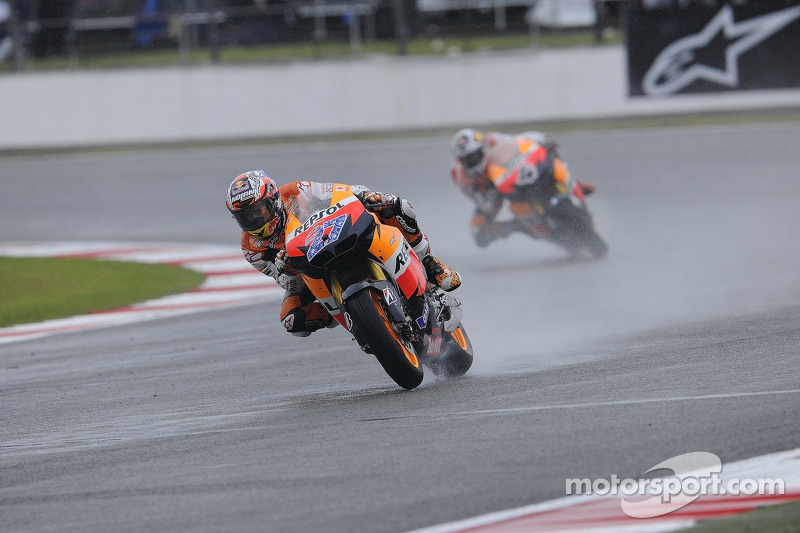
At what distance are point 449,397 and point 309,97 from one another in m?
18.3

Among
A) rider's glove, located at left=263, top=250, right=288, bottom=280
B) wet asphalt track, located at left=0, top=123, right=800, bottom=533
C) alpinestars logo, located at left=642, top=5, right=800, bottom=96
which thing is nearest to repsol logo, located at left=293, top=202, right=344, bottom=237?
rider's glove, located at left=263, top=250, right=288, bottom=280

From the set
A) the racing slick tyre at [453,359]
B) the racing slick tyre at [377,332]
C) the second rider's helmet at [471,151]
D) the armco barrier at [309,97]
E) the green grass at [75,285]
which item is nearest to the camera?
the racing slick tyre at [377,332]

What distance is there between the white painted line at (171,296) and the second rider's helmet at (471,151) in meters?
2.21

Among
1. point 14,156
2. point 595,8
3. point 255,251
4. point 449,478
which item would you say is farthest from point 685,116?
point 449,478

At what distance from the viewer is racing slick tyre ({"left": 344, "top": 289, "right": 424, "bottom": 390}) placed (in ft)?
20.6

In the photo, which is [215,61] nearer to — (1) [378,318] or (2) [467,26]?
(2) [467,26]

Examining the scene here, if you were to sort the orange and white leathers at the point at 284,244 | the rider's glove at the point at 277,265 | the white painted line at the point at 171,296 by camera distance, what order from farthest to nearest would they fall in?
the white painted line at the point at 171,296 → the orange and white leathers at the point at 284,244 → the rider's glove at the point at 277,265

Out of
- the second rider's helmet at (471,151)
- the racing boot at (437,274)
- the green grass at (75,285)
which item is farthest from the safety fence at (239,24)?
the racing boot at (437,274)

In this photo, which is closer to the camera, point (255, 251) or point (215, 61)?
point (255, 251)

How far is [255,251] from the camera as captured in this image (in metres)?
7.12

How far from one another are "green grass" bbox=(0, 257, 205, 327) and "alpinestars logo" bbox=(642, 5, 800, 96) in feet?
38.9

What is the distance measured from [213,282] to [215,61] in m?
12.4

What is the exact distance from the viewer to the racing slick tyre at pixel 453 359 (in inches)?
289

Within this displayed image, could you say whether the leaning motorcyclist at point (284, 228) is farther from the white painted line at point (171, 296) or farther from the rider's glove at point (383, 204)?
the white painted line at point (171, 296)
